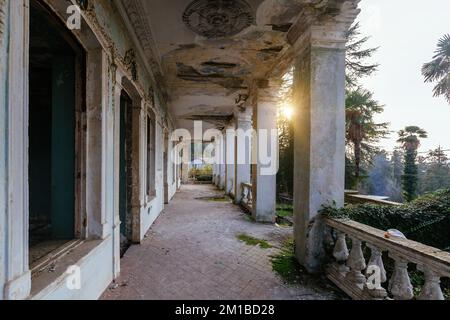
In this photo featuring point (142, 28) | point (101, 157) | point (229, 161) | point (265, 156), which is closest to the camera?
point (101, 157)

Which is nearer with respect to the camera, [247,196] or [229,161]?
[247,196]

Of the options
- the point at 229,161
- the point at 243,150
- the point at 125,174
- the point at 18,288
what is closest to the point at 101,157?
the point at 18,288

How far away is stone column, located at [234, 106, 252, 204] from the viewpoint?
1019 centimetres

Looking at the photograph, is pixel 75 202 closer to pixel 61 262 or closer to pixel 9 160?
pixel 61 262

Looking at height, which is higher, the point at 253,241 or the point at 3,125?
the point at 3,125

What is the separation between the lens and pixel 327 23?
386cm

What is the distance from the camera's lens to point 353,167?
13141mm

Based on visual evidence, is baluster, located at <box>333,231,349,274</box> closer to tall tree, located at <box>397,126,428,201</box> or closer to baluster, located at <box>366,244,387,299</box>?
baluster, located at <box>366,244,387,299</box>

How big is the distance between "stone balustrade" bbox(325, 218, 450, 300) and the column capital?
2.69 meters

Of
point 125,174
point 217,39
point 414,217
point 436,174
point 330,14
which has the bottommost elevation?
point 414,217

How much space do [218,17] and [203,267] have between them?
4.13 meters

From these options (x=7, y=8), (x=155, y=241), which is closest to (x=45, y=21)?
(x=7, y=8)

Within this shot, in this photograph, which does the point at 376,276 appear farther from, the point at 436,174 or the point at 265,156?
the point at 436,174

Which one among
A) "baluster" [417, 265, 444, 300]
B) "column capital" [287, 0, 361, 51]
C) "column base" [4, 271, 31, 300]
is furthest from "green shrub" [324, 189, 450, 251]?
"column base" [4, 271, 31, 300]
